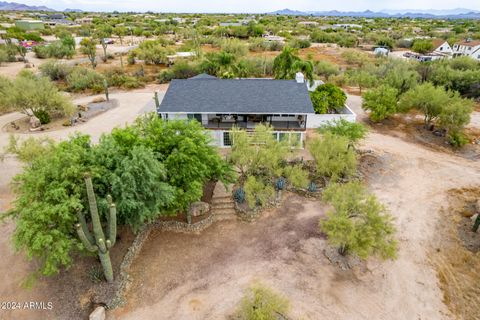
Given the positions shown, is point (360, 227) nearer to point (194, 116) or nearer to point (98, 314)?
point (98, 314)

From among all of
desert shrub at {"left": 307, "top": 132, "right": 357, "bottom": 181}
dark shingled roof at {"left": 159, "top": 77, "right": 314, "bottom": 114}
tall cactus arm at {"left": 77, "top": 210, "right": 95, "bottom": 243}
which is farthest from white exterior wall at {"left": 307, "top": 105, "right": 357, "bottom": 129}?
tall cactus arm at {"left": 77, "top": 210, "right": 95, "bottom": 243}

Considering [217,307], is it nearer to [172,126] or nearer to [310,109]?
[172,126]

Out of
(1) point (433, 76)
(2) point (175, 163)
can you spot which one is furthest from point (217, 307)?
(1) point (433, 76)

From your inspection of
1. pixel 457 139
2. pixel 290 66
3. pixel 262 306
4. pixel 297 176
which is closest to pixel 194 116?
pixel 297 176

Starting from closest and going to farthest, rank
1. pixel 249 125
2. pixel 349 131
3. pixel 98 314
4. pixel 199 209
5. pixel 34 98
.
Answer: pixel 98 314, pixel 199 209, pixel 349 131, pixel 249 125, pixel 34 98

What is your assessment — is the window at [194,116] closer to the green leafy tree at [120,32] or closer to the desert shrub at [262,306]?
the desert shrub at [262,306]

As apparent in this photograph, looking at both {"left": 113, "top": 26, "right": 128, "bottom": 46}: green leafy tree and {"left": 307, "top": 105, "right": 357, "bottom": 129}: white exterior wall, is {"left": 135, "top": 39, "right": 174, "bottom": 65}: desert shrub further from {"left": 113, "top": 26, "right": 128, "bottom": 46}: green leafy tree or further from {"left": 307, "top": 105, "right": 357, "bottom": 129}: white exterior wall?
{"left": 307, "top": 105, "right": 357, "bottom": 129}: white exterior wall
